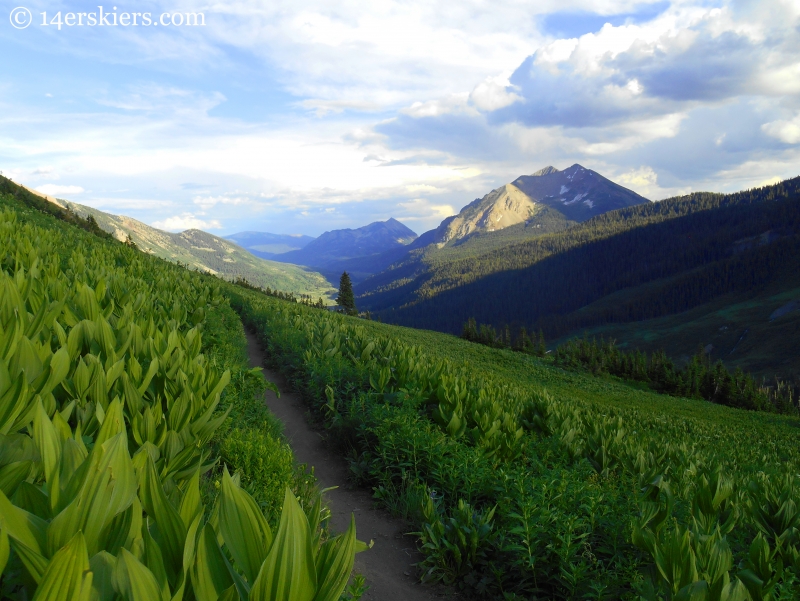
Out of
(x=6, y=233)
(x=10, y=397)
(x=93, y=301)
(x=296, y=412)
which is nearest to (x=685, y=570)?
(x=10, y=397)

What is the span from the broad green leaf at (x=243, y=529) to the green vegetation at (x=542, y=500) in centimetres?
250

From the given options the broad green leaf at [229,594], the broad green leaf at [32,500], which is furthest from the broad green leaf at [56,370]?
the broad green leaf at [229,594]

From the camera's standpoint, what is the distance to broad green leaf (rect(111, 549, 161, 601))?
4.17 ft

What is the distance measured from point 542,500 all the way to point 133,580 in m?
3.73

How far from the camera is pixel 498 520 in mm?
4492

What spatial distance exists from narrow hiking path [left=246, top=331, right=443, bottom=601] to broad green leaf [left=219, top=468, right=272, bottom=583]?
9.06ft

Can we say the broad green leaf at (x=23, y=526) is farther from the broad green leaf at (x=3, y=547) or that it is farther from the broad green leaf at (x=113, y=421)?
the broad green leaf at (x=113, y=421)

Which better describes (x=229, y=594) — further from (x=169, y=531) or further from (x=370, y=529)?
(x=370, y=529)

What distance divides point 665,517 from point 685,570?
0.90 m

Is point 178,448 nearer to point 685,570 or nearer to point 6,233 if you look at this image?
point 685,570

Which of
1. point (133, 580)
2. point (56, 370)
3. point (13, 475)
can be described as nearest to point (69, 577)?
point (133, 580)

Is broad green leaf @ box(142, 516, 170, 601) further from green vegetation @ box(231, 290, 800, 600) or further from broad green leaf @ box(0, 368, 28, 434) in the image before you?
green vegetation @ box(231, 290, 800, 600)

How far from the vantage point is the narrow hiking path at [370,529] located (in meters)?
4.16

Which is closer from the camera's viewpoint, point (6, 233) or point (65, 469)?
point (65, 469)
